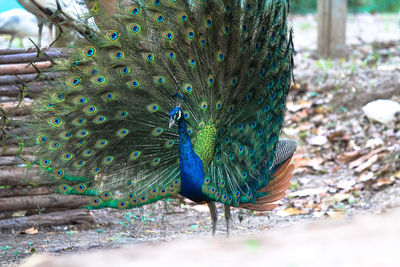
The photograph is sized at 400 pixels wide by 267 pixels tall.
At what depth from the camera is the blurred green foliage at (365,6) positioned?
15683 millimetres

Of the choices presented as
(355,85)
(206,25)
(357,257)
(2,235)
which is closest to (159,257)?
(357,257)

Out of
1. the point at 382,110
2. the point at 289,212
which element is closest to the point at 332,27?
the point at 382,110

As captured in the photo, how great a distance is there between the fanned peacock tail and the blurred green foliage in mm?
11014

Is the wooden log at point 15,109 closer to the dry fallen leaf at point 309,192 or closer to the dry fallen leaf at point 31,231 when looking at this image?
the dry fallen leaf at point 31,231

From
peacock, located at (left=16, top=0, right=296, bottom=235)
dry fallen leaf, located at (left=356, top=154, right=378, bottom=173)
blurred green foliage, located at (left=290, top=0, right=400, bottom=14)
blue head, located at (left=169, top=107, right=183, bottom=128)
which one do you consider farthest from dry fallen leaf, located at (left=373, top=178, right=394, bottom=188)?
blurred green foliage, located at (left=290, top=0, right=400, bottom=14)

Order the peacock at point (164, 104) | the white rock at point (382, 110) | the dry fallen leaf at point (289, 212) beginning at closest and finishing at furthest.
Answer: the peacock at point (164, 104) → the dry fallen leaf at point (289, 212) → the white rock at point (382, 110)

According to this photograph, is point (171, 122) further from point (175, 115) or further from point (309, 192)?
point (309, 192)

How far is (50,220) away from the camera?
598 centimetres

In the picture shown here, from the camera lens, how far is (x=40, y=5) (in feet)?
20.9

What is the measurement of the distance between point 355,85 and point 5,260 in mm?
5460

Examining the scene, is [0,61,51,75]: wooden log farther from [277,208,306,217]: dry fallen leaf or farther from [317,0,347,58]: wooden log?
[317,0,347,58]: wooden log

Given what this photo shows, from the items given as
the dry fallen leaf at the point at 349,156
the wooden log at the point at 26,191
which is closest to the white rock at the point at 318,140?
the dry fallen leaf at the point at 349,156

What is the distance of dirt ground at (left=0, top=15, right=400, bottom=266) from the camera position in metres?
5.73

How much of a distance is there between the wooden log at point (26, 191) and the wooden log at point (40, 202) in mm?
49
